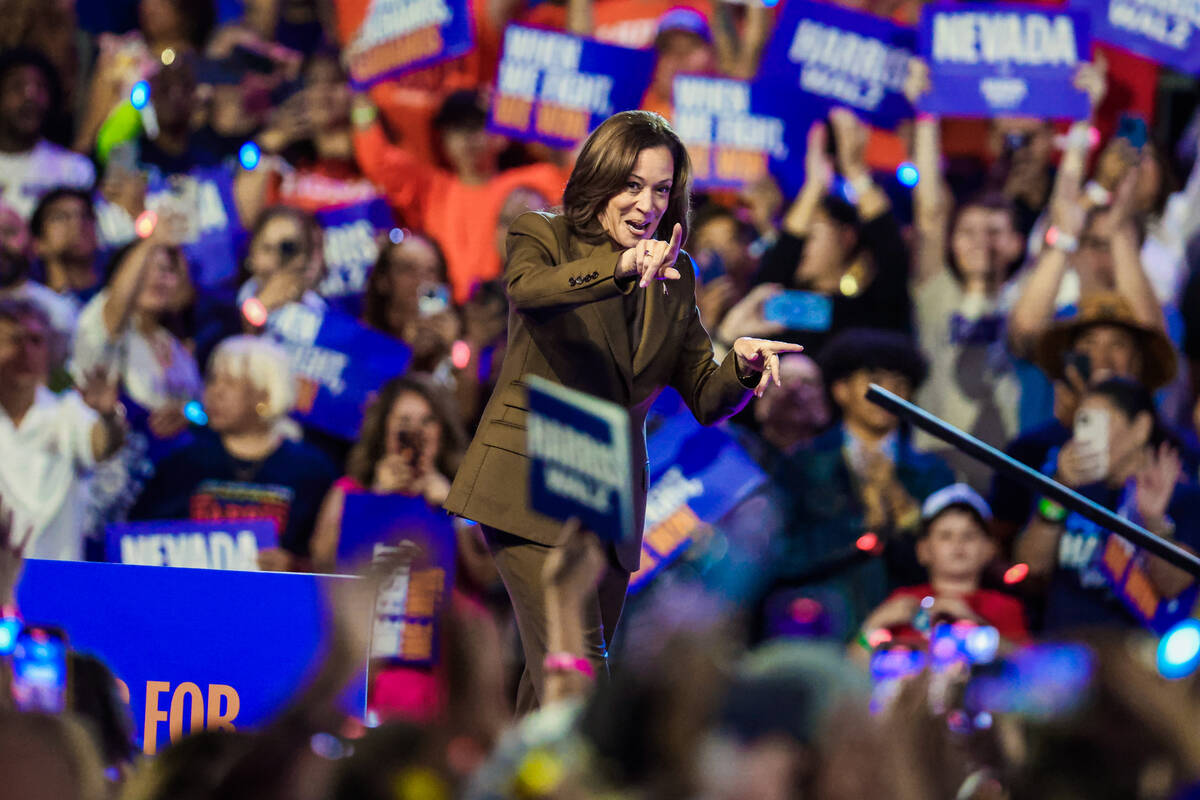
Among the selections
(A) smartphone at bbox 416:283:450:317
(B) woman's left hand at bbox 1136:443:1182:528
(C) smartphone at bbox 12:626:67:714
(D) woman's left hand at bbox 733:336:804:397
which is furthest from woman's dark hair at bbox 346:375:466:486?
(C) smartphone at bbox 12:626:67:714

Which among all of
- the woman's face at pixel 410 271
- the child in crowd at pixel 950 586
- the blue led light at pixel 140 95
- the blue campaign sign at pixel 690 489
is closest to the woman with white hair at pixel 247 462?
the woman's face at pixel 410 271

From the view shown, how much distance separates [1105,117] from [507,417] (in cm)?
483

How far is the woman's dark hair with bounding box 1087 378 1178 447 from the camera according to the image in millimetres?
5152

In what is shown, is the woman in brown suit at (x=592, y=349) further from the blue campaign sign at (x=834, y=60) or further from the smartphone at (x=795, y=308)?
the blue campaign sign at (x=834, y=60)

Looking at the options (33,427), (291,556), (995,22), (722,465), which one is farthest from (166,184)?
(995,22)

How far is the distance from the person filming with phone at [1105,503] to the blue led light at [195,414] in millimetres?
2923

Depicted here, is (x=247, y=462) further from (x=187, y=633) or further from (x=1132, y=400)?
(x=1132, y=400)

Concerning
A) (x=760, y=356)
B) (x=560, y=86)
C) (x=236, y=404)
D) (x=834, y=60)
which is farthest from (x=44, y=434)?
(x=760, y=356)

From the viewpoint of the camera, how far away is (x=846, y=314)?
5.76 metres

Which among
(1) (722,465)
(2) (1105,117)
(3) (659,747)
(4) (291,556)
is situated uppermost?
(2) (1105,117)

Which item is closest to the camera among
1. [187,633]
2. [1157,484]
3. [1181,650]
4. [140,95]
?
[1181,650]

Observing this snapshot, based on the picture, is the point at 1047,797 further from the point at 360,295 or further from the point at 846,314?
the point at 360,295

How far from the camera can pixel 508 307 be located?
4.95 m

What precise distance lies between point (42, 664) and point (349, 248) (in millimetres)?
4050
